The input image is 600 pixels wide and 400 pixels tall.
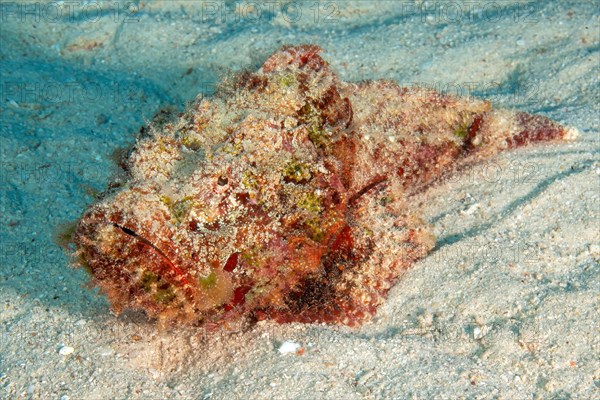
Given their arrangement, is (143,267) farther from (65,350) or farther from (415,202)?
(415,202)

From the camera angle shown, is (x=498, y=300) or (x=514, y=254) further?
(x=514, y=254)

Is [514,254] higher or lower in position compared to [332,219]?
lower

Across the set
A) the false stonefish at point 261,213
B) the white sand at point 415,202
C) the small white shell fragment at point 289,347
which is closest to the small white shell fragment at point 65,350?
the white sand at point 415,202

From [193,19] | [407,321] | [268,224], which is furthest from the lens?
[193,19]

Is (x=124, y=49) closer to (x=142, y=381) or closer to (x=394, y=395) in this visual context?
(x=142, y=381)

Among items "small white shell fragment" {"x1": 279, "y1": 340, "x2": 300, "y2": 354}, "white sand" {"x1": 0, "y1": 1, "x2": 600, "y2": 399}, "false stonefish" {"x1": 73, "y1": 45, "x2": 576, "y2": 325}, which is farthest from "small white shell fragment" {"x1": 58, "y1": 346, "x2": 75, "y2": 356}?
"small white shell fragment" {"x1": 279, "y1": 340, "x2": 300, "y2": 354}

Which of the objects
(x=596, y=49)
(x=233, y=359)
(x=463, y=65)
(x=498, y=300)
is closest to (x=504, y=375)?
(x=498, y=300)

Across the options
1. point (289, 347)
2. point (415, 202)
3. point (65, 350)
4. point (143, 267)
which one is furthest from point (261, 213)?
point (415, 202)

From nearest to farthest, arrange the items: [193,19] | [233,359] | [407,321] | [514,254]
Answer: [233,359], [407,321], [514,254], [193,19]
